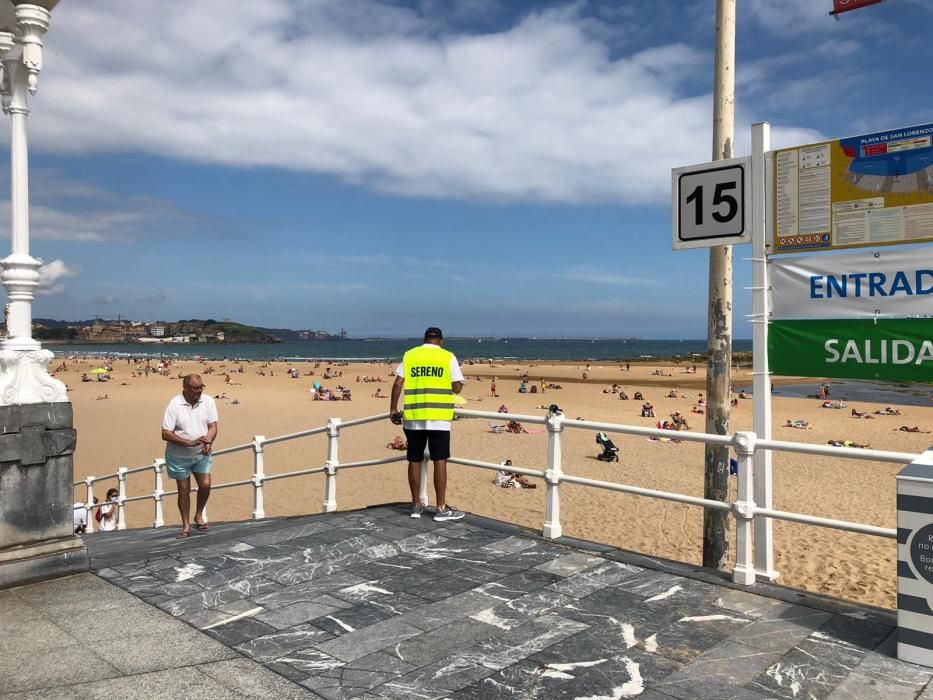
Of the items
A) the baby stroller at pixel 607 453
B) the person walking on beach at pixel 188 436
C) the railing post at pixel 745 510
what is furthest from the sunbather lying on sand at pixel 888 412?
the person walking on beach at pixel 188 436

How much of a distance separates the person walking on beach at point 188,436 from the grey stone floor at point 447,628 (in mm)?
1627

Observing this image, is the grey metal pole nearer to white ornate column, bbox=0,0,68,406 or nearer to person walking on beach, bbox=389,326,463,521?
person walking on beach, bbox=389,326,463,521

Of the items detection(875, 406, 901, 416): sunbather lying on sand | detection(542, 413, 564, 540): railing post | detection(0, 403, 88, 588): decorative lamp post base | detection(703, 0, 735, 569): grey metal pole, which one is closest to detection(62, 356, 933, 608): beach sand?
detection(875, 406, 901, 416): sunbather lying on sand

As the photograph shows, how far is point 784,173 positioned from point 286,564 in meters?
5.01

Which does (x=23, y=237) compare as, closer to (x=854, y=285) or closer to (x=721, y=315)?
(x=721, y=315)

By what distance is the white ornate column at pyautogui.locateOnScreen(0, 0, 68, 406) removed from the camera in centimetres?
550

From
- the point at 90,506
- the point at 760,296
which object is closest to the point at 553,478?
the point at 760,296

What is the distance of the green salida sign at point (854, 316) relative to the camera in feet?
16.1

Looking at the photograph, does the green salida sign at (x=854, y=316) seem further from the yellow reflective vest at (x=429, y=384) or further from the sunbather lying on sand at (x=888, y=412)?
the sunbather lying on sand at (x=888, y=412)

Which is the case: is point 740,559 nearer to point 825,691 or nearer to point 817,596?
point 817,596

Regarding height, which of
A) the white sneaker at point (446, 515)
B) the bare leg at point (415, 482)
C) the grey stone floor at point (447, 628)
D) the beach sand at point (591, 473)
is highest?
the bare leg at point (415, 482)

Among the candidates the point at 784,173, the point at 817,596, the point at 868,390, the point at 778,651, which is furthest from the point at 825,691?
the point at 868,390

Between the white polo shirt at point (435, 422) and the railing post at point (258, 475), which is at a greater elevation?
the white polo shirt at point (435, 422)

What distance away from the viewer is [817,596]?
479cm
